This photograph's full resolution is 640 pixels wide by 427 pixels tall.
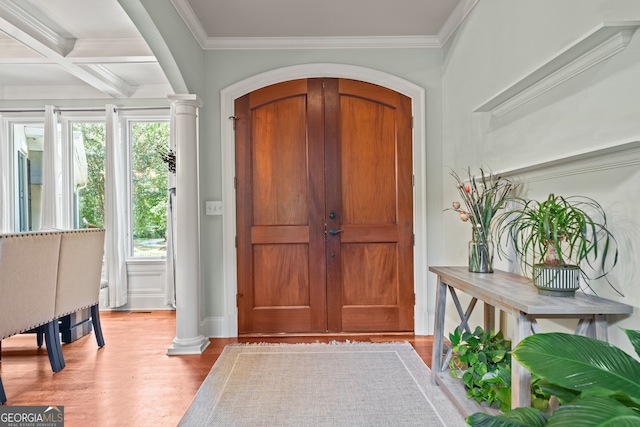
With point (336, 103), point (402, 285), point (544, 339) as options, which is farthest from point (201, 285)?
point (544, 339)

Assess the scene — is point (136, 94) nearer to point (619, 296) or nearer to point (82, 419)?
point (82, 419)

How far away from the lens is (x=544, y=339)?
44.6 inches

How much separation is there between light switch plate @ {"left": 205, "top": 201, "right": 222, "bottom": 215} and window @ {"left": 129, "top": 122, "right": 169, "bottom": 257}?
1.40 metres

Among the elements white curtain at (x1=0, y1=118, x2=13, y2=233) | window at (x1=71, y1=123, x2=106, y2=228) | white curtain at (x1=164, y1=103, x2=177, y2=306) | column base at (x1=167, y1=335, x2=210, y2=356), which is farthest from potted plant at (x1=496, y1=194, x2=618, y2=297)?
white curtain at (x1=0, y1=118, x2=13, y2=233)

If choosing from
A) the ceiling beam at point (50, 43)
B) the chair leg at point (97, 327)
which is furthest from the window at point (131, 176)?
the chair leg at point (97, 327)

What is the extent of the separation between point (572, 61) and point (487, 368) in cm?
141

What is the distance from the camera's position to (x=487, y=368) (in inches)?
76.1

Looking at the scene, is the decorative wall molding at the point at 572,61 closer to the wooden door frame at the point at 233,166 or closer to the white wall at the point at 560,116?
the white wall at the point at 560,116

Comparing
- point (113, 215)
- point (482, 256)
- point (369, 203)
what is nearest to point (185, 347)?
point (369, 203)

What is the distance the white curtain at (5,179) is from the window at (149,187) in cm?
141

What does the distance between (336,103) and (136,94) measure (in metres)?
2.43

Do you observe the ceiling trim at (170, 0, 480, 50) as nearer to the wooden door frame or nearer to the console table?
the wooden door frame

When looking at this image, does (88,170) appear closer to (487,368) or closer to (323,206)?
(323,206)

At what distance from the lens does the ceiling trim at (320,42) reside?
3.34 m
